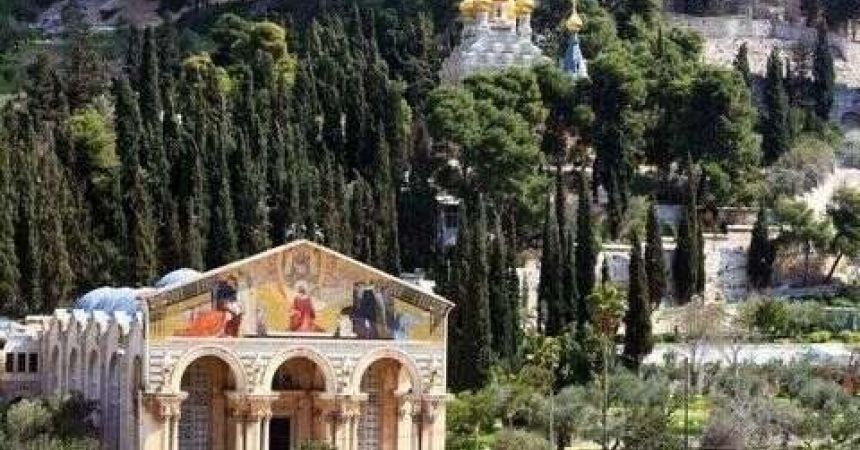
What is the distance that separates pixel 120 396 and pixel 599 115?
2960 centimetres

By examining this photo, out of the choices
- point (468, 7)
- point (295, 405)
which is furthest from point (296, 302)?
point (468, 7)

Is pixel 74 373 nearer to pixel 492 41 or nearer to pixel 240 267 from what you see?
pixel 240 267

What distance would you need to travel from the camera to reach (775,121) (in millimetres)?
81688

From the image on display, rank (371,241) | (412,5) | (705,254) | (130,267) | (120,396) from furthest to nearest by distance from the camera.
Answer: (412,5) < (705,254) < (371,241) < (130,267) < (120,396)

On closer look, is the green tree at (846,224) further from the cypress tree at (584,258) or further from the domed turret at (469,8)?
the domed turret at (469,8)

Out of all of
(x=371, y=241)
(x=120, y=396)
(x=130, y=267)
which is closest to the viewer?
(x=120, y=396)

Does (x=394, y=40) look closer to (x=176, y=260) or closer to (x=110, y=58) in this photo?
(x=110, y=58)

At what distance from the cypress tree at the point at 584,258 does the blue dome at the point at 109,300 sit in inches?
503

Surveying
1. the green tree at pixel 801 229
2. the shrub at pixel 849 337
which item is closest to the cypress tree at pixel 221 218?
Answer: the shrub at pixel 849 337

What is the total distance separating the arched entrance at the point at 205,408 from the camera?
165 ft

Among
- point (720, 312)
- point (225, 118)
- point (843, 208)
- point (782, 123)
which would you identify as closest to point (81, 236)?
point (225, 118)

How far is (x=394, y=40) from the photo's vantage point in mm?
84875

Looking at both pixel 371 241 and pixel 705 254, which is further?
pixel 705 254

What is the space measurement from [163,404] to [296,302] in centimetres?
388
